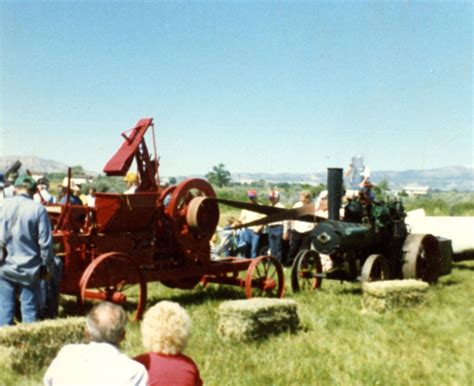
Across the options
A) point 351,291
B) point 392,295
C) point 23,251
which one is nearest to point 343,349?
point 392,295

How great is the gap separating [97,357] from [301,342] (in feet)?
13.8

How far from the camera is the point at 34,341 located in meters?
5.51

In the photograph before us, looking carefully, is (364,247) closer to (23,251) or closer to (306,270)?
(306,270)

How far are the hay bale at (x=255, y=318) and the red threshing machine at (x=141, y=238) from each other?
4.22 feet

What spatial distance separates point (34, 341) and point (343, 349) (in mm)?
3171

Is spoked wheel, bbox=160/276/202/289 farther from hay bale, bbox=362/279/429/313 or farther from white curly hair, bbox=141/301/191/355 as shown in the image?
white curly hair, bbox=141/301/191/355

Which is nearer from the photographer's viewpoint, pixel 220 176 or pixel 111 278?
pixel 111 278

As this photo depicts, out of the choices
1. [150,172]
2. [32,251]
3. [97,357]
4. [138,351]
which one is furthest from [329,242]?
[97,357]

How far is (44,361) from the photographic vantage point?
5660 millimetres

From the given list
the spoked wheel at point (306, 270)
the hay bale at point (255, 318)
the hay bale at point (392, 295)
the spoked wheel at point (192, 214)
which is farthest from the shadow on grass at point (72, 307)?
the hay bale at point (392, 295)

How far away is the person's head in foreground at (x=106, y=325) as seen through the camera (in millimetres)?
3252

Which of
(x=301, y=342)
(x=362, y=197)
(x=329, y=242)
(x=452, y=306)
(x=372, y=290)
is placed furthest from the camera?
(x=362, y=197)

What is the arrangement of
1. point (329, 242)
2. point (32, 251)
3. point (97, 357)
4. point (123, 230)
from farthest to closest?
point (329, 242) < point (123, 230) < point (32, 251) < point (97, 357)

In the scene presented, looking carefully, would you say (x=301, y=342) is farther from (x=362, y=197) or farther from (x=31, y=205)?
(x=362, y=197)
